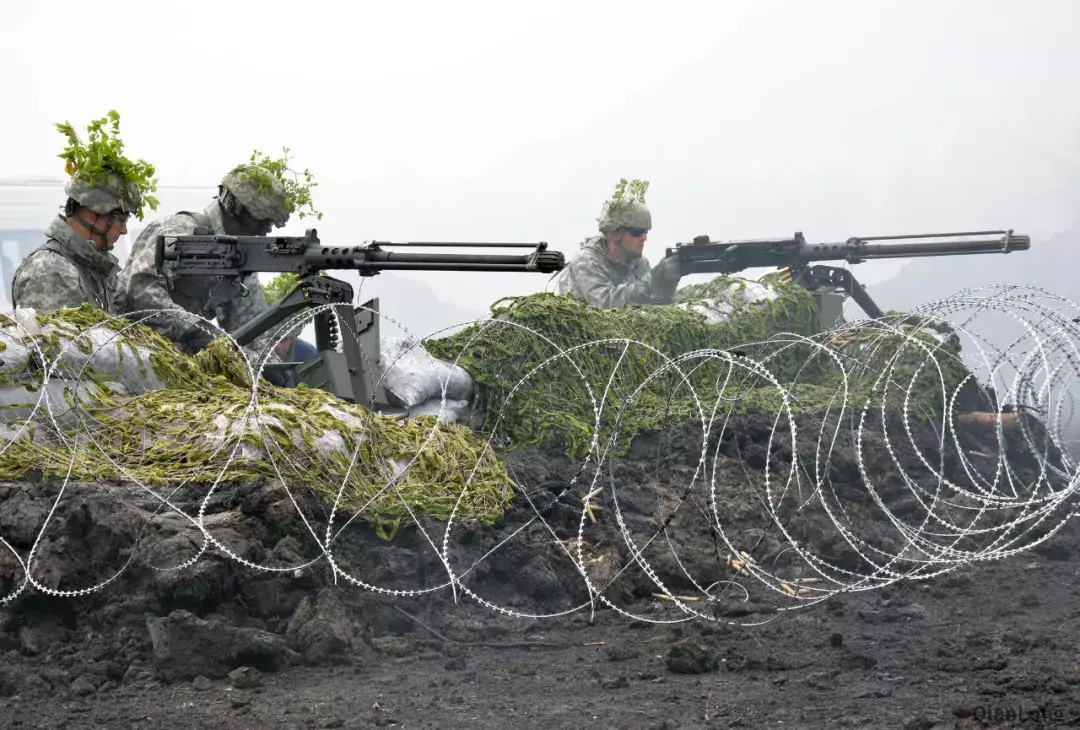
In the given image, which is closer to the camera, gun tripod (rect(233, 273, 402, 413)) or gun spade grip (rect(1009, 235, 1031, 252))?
gun tripod (rect(233, 273, 402, 413))

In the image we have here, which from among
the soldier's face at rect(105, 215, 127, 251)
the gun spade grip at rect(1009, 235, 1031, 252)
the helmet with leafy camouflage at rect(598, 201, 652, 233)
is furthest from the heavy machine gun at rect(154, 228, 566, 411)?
the gun spade grip at rect(1009, 235, 1031, 252)

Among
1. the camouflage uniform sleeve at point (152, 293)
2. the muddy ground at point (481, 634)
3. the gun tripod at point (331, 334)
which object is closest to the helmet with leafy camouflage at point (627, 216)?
the gun tripod at point (331, 334)

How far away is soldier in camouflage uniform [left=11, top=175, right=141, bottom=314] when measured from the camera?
7949mm

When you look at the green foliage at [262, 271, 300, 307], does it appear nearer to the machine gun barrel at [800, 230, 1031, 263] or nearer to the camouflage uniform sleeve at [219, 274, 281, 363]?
the camouflage uniform sleeve at [219, 274, 281, 363]

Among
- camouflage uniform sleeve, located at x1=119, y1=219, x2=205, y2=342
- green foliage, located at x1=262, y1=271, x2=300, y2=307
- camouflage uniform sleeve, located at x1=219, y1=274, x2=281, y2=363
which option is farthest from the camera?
green foliage, located at x1=262, y1=271, x2=300, y2=307

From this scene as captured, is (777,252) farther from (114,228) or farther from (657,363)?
(114,228)

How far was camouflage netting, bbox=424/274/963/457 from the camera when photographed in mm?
8305

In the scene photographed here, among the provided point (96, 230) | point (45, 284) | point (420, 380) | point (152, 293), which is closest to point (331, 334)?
point (420, 380)

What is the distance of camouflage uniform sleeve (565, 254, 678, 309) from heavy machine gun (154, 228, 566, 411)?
14.0ft

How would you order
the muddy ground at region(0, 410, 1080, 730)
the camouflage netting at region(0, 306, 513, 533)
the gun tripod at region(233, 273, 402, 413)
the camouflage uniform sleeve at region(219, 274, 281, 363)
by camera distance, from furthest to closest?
the camouflage uniform sleeve at region(219, 274, 281, 363) < the gun tripod at region(233, 273, 402, 413) < the camouflage netting at region(0, 306, 513, 533) < the muddy ground at region(0, 410, 1080, 730)

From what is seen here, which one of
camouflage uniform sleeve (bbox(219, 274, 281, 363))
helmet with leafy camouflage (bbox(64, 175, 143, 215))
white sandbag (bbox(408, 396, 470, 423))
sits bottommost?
white sandbag (bbox(408, 396, 470, 423))

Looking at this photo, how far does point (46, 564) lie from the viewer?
5496 millimetres

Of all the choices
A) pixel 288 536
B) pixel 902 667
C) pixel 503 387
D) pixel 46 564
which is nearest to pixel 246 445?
pixel 288 536

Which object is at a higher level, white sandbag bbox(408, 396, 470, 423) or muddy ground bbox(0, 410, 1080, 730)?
white sandbag bbox(408, 396, 470, 423)
